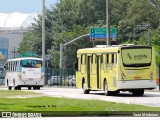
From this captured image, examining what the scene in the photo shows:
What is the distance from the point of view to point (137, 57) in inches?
1481

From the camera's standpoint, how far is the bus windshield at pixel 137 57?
123ft

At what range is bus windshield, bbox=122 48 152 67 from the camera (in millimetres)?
37625

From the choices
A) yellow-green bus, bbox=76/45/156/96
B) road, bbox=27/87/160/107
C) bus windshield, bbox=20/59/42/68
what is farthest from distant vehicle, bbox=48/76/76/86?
yellow-green bus, bbox=76/45/156/96

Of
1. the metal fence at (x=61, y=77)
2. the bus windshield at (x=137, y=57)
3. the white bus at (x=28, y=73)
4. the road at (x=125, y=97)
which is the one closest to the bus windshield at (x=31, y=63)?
the white bus at (x=28, y=73)

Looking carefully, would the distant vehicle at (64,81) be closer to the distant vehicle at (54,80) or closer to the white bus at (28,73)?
the distant vehicle at (54,80)

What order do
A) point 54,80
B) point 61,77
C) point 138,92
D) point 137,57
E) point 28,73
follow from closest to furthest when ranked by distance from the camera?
point 137,57, point 138,92, point 28,73, point 61,77, point 54,80

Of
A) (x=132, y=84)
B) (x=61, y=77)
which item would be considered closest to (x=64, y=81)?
(x=61, y=77)

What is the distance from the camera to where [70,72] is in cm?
7262

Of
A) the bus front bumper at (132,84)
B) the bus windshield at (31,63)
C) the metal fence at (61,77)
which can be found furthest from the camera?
the metal fence at (61,77)

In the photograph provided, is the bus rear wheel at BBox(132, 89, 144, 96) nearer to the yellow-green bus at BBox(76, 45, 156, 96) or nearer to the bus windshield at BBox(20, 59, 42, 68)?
the yellow-green bus at BBox(76, 45, 156, 96)

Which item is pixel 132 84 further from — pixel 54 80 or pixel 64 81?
pixel 54 80

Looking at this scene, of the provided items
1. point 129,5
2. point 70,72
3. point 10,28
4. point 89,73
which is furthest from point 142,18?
point 10,28

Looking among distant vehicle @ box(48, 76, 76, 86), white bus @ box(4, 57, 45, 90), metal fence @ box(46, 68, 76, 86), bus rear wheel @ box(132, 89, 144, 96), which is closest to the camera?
bus rear wheel @ box(132, 89, 144, 96)

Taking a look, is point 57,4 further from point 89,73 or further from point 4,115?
point 4,115
